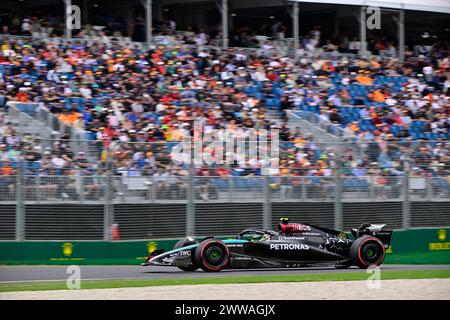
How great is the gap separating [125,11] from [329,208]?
439 inches

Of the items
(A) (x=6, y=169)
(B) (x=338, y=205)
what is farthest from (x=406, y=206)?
(A) (x=6, y=169)

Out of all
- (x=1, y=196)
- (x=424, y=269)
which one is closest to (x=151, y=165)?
(x=1, y=196)

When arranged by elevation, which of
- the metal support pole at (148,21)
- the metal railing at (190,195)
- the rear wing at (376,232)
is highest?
the metal support pole at (148,21)

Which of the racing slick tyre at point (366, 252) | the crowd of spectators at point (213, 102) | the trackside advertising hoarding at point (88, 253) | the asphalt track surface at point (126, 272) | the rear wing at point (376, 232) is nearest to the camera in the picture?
the asphalt track surface at point (126, 272)

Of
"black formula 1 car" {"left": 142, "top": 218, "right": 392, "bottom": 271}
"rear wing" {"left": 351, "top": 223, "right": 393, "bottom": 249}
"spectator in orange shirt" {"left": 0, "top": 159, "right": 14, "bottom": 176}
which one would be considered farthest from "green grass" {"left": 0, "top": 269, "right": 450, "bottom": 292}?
"spectator in orange shirt" {"left": 0, "top": 159, "right": 14, "bottom": 176}

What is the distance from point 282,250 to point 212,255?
1.25 metres

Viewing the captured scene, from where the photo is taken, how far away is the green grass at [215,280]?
41.5ft

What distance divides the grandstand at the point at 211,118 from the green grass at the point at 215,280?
4.81m

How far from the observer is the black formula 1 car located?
14688mm

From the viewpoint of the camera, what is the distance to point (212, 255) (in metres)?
14.7

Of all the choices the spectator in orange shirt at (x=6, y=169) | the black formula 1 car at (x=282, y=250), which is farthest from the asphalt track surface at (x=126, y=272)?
the spectator in orange shirt at (x=6, y=169)

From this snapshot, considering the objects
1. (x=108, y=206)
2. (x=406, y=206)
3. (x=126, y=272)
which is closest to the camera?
(x=126, y=272)

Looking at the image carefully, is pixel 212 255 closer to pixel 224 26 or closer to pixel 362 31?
pixel 224 26

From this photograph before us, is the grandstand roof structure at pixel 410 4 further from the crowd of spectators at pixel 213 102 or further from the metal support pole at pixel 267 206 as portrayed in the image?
the metal support pole at pixel 267 206
